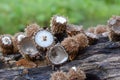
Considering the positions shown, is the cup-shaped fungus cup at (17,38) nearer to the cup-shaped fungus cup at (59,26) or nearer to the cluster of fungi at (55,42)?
the cluster of fungi at (55,42)

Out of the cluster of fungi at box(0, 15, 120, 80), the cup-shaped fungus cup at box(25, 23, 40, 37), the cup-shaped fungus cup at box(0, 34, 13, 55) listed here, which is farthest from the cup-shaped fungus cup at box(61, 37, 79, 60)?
the cup-shaped fungus cup at box(0, 34, 13, 55)

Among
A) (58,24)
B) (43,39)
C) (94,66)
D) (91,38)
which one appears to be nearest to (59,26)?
(58,24)

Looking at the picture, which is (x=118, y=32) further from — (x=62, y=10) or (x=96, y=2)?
(x=96, y=2)

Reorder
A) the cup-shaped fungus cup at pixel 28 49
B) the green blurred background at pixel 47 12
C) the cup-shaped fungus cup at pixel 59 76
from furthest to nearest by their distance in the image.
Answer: the green blurred background at pixel 47 12 < the cup-shaped fungus cup at pixel 28 49 < the cup-shaped fungus cup at pixel 59 76

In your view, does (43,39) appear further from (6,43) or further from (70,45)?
(6,43)

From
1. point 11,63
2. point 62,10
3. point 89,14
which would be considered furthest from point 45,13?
point 11,63

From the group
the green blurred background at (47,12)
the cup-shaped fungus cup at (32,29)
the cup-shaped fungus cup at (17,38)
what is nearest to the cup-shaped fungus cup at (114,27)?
the cup-shaped fungus cup at (32,29)
